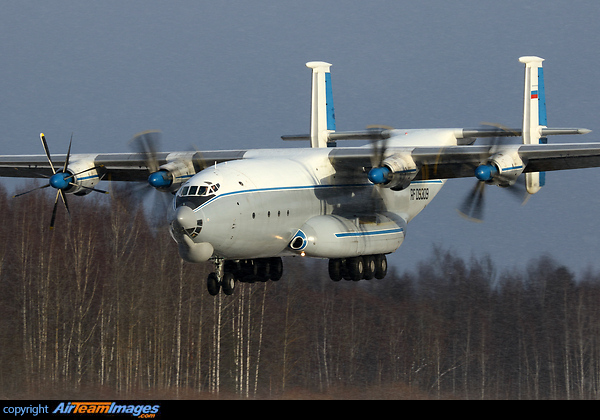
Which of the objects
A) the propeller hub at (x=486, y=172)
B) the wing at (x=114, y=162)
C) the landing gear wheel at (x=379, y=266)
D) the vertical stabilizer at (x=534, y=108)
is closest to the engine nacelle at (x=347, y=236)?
the landing gear wheel at (x=379, y=266)

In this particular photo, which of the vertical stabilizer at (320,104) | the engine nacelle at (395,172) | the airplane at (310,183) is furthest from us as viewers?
the vertical stabilizer at (320,104)

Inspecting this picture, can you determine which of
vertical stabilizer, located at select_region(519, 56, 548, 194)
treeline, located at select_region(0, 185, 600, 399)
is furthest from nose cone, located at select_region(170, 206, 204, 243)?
treeline, located at select_region(0, 185, 600, 399)

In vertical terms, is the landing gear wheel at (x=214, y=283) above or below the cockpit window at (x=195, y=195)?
below

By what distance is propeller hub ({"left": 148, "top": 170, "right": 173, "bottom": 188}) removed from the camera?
31062mm

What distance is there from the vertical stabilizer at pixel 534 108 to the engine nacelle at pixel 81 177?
50.3 ft

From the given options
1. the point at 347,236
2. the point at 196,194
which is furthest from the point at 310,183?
the point at 196,194

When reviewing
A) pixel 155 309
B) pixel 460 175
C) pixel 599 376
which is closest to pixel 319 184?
pixel 460 175

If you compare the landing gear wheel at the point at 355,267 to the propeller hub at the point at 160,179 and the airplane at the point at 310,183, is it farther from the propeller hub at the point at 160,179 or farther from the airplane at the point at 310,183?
the propeller hub at the point at 160,179

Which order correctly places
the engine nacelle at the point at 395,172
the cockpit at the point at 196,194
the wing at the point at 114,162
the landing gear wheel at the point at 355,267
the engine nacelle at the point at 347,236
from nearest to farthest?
the cockpit at the point at 196,194 < the engine nacelle at the point at 395,172 < the engine nacelle at the point at 347,236 < the landing gear wheel at the point at 355,267 < the wing at the point at 114,162

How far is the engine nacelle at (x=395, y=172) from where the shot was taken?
29.3 meters

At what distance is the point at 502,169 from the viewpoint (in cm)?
2867

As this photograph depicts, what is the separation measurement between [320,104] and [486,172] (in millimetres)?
10600

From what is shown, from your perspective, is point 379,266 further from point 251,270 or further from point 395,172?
point 395,172

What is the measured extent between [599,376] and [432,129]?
17907mm
